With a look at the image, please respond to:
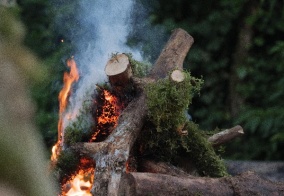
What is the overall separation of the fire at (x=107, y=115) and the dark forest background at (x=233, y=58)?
2.22 m

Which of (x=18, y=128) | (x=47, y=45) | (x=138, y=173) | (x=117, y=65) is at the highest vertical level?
(x=47, y=45)

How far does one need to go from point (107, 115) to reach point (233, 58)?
351 cm

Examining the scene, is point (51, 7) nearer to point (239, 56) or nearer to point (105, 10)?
point (105, 10)

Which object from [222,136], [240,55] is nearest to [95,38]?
[222,136]

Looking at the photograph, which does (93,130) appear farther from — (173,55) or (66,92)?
(173,55)

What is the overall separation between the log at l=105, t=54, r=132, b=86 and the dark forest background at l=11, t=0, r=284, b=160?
7.71 feet

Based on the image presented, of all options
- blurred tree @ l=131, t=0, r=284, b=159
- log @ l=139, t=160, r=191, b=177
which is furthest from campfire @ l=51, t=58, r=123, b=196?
blurred tree @ l=131, t=0, r=284, b=159

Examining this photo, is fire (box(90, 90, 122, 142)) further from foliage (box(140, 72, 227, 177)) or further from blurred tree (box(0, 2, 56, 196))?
blurred tree (box(0, 2, 56, 196))

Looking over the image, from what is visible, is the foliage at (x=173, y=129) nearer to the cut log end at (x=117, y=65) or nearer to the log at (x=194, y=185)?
the cut log end at (x=117, y=65)

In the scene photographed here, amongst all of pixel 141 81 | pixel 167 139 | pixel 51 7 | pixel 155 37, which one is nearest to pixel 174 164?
pixel 167 139

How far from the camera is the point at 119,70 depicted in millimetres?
3471

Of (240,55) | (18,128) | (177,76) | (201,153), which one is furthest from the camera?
(240,55)

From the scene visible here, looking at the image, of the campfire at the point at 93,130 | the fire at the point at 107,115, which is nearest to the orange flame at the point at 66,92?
the campfire at the point at 93,130

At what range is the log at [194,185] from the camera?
2768 mm
